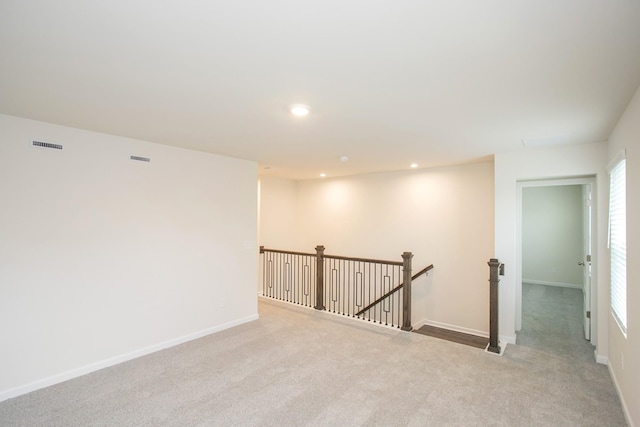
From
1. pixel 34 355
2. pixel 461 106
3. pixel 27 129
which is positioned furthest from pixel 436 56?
pixel 34 355

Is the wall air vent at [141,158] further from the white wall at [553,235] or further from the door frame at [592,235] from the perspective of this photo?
the white wall at [553,235]

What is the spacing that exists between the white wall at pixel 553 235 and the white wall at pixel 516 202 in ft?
14.6

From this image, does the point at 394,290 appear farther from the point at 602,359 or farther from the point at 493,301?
the point at 602,359

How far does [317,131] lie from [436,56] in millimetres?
1664

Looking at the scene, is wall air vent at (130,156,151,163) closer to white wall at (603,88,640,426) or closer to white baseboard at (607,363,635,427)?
white wall at (603,88,640,426)

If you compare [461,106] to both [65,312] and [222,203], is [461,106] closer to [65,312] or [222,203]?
[222,203]

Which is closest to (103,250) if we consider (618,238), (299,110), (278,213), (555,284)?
(299,110)

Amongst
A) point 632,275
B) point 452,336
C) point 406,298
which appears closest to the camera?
point 632,275

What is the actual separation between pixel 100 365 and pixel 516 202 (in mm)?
5369

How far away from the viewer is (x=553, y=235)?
7762 millimetres

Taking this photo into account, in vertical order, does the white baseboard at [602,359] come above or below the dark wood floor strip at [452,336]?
above

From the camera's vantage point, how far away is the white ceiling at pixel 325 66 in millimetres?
1429

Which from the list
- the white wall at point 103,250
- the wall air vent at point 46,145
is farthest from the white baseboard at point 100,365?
the wall air vent at point 46,145

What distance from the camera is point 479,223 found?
5.20 meters
